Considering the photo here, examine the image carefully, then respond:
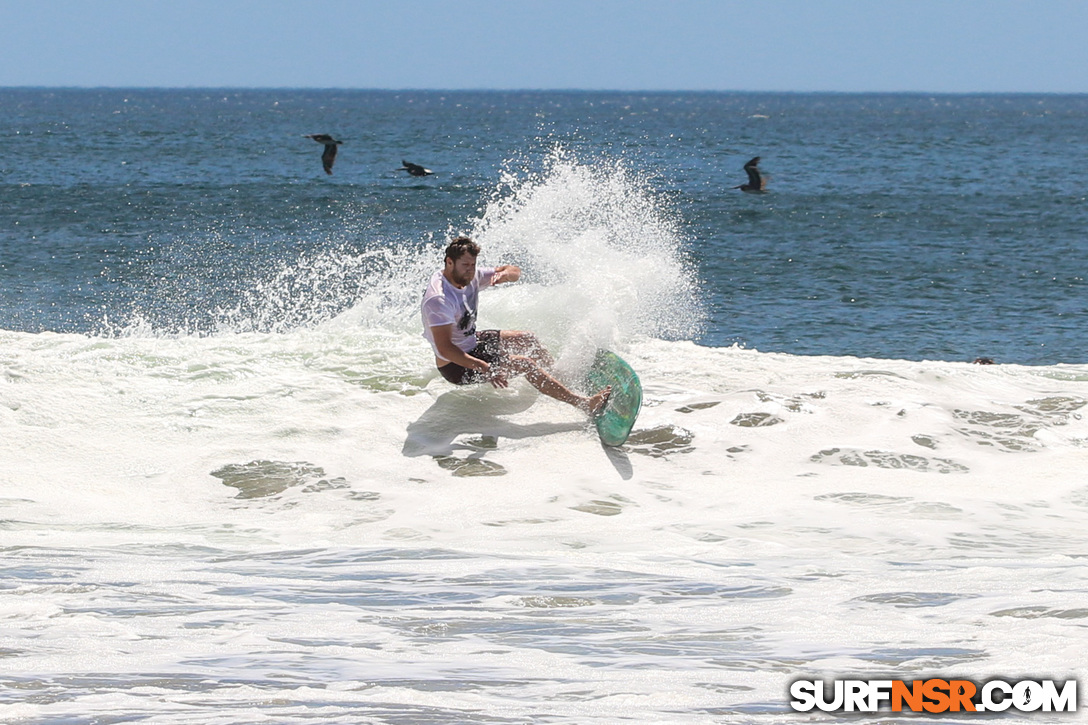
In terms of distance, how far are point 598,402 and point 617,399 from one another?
5.9 inches

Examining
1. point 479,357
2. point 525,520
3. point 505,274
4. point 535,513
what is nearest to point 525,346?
point 479,357

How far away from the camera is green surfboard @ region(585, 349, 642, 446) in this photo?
927cm

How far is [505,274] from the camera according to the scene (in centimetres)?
932

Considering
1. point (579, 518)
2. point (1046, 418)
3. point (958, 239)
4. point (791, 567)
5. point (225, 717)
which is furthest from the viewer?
point (958, 239)

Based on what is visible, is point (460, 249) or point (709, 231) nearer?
point (460, 249)

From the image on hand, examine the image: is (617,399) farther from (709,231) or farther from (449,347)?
(709,231)

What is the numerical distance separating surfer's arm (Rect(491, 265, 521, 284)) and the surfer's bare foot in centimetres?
107

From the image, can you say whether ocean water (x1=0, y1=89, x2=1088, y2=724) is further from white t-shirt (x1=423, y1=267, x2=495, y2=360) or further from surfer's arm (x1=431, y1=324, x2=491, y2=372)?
white t-shirt (x1=423, y1=267, x2=495, y2=360)

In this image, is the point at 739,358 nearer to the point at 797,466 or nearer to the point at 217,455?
the point at 797,466

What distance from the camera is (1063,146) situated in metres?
84.4

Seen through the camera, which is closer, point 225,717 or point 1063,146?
point 225,717

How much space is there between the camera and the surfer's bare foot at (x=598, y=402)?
31.0 ft

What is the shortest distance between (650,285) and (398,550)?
398cm

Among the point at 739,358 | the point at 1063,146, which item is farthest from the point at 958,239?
the point at 1063,146
